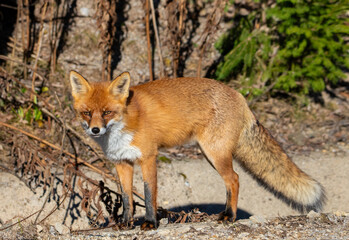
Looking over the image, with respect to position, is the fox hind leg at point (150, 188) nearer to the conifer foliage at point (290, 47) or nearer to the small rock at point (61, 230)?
the small rock at point (61, 230)

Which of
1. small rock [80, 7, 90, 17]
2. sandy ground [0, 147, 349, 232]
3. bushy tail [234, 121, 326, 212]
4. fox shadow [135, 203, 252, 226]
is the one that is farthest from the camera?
small rock [80, 7, 90, 17]

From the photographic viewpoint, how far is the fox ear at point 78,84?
9.43 ft

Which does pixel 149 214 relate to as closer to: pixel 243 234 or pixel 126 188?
pixel 126 188

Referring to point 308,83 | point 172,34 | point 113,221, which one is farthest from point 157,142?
point 308,83

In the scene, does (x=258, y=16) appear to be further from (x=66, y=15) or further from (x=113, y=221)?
(x=113, y=221)

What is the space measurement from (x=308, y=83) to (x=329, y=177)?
1.40 meters

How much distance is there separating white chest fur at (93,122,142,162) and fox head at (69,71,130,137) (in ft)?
0.30

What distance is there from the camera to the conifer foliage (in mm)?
5312

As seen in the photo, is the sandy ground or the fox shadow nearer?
the sandy ground

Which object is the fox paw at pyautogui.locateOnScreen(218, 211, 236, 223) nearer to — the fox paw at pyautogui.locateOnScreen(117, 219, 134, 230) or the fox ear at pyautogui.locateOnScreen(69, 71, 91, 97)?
the fox paw at pyautogui.locateOnScreen(117, 219, 134, 230)

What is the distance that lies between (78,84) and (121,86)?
11.8 inches

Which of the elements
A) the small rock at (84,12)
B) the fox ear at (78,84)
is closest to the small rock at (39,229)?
the fox ear at (78,84)

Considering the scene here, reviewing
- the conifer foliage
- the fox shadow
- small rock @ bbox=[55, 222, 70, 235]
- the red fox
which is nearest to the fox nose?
the red fox

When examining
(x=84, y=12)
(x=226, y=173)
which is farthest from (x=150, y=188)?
(x=84, y=12)
